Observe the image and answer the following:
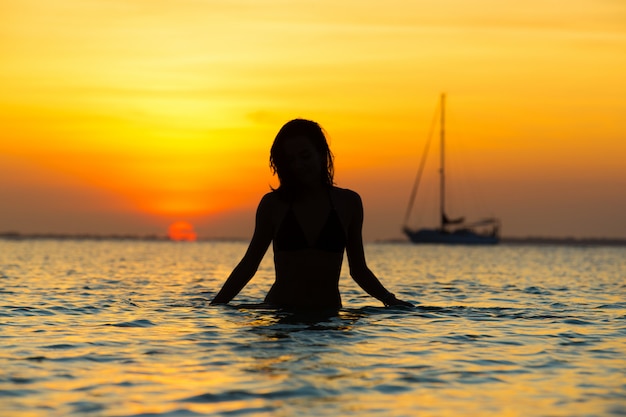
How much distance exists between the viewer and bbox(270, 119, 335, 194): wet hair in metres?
8.32

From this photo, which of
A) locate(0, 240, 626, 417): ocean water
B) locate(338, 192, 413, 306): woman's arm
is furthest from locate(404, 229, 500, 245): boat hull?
locate(338, 192, 413, 306): woman's arm

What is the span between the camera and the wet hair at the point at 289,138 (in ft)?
27.3

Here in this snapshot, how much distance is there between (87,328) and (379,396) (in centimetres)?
435

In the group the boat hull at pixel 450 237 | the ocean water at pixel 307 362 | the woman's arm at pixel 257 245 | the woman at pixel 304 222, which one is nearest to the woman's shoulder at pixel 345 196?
the woman at pixel 304 222

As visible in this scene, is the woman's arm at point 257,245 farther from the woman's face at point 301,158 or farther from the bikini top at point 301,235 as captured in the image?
the woman's face at point 301,158

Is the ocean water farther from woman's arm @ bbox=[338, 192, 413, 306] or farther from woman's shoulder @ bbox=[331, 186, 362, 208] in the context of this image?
woman's shoulder @ bbox=[331, 186, 362, 208]

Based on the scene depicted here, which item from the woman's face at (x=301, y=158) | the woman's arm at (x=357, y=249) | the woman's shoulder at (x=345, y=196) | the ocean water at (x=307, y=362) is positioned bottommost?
the ocean water at (x=307, y=362)

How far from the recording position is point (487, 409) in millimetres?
5293

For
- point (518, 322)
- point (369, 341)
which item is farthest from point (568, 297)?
point (369, 341)

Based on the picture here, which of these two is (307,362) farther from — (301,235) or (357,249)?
(357,249)

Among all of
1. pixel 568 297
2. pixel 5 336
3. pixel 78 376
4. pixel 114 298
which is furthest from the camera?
pixel 568 297

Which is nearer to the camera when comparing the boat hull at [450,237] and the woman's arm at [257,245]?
the woman's arm at [257,245]

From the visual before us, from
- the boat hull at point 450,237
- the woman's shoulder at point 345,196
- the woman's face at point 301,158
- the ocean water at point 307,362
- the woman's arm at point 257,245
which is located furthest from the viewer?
the boat hull at point 450,237

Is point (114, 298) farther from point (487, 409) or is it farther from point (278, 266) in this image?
point (487, 409)
